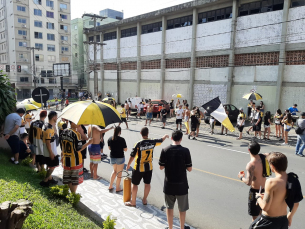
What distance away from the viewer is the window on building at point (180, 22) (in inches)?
1009

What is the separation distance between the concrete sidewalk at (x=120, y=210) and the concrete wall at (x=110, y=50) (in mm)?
30311

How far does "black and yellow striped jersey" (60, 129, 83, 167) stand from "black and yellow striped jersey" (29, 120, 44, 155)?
139 centimetres

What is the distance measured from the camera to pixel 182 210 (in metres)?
4.61

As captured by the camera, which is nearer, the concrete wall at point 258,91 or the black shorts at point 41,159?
the black shorts at point 41,159

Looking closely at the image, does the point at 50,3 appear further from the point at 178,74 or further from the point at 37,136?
the point at 37,136

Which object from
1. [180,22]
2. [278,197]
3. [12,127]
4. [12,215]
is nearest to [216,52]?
[180,22]

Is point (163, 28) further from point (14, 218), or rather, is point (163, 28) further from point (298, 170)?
point (14, 218)

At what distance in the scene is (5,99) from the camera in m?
7.64

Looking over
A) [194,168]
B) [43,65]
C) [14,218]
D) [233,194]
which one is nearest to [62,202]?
[14,218]

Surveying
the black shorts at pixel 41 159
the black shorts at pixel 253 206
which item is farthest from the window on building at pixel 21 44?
the black shorts at pixel 253 206

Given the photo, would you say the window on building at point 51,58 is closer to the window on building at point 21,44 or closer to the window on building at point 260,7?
the window on building at point 21,44

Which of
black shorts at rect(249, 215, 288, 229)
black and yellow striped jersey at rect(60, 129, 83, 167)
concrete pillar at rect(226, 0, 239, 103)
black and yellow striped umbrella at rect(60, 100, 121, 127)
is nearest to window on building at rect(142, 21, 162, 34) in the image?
concrete pillar at rect(226, 0, 239, 103)

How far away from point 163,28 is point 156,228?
25.6 metres

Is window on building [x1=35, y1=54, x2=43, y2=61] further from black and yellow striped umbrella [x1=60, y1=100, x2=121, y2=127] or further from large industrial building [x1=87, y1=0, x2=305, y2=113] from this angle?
black and yellow striped umbrella [x1=60, y1=100, x2=121, y2=127]
